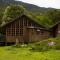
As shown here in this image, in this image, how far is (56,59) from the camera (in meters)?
20.6

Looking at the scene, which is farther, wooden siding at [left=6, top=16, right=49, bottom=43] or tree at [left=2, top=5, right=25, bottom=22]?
tree at [left=2, top=5, right=25, bottom=22]

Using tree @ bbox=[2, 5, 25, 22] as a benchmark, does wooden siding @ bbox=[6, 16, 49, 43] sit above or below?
below

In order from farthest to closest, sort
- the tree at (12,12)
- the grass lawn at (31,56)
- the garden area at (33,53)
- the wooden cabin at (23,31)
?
1. the tree at (12,12)
2. the wooden cabin at (23,31)
3. the garden area at (33,53)
4. the grass lawn at (31,56)

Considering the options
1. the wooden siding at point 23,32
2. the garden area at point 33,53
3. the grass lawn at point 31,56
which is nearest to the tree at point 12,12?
the wooden siding at point 23,32

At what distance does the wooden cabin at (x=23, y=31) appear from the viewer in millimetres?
53062

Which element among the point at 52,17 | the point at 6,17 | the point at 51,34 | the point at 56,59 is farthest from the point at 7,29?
the point at 52,17

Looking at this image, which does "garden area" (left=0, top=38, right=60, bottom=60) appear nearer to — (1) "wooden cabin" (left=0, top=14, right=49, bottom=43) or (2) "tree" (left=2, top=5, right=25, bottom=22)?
(1) "wooden cabin" (left=0, top=14, right=49, bottom=43)

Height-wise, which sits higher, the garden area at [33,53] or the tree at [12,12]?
the tree at [12,12]

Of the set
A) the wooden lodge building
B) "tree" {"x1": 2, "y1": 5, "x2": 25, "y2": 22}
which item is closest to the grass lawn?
the wooden lodge building

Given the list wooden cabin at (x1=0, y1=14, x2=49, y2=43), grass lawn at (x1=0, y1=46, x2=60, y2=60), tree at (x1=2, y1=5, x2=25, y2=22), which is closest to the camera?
grass lawn at (x1=0, y1=46, x2=60, y2=60)

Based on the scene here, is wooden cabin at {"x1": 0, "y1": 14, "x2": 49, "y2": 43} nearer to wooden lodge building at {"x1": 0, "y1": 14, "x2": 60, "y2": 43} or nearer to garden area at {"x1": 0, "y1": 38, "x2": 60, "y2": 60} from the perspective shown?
wooden lodge building at {"x1": 0, "y1": 14, "x2": 60, "y2": 43}

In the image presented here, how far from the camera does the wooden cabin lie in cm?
5306

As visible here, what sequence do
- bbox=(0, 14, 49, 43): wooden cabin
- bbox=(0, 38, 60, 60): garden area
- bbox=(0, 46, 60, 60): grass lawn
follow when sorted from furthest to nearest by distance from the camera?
bbox=(0, 14, 49, 43): wooden cabin < bbox=(0, 38, 60, 60): garden area < bbox=(0, 46, 60, 60): grass lawn

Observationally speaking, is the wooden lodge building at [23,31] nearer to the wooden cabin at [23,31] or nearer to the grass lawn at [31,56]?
the wooden cabin at [23,31]
